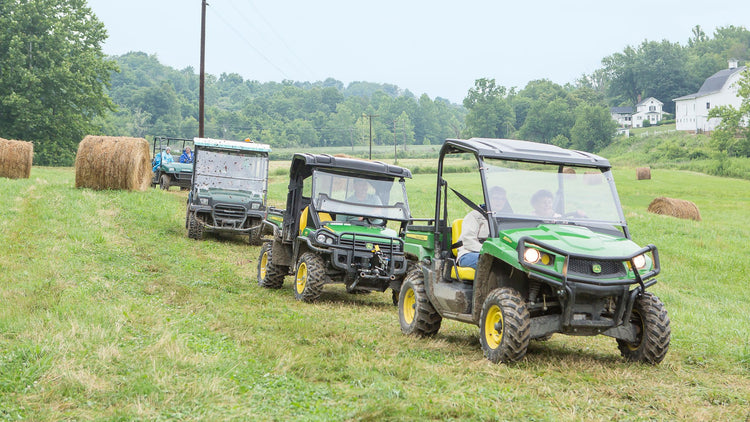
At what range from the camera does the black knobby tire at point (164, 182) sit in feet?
98.0

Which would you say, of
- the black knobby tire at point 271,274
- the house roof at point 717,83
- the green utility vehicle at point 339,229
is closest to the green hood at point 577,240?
the green utility vehicle at point 339,229

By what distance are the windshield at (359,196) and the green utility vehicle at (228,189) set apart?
6031 millimetres

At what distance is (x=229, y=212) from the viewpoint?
18.0 meters

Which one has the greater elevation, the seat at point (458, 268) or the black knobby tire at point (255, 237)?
the seat at point (458, 268)

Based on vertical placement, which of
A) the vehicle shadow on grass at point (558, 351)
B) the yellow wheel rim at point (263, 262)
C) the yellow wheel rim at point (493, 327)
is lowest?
the vehicle shadow on grass at point (558, 351)

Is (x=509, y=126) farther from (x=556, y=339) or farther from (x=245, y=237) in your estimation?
(x=556, y=339)

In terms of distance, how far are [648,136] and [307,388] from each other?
99379 mm

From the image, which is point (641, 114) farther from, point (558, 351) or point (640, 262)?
point (640, 262)

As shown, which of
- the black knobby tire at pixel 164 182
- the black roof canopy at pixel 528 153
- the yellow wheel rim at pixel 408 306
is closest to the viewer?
the black roof canopy at pixel 528 153

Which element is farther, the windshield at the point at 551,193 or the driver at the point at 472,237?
the driver at the point at 472,237

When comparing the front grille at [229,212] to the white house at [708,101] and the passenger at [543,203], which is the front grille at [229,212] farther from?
the white house at [708,101]

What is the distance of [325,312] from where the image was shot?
1005 centimetres

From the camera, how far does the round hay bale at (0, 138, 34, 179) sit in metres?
29.2

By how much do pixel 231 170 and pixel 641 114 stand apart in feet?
399
